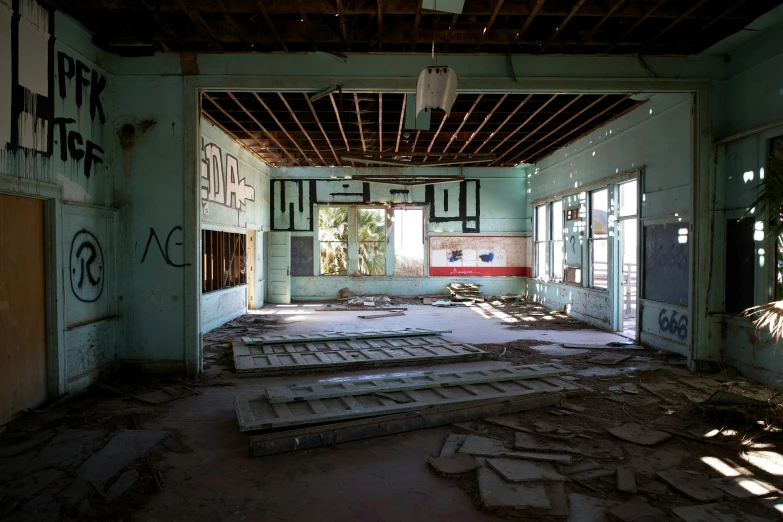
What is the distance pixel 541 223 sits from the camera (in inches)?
590

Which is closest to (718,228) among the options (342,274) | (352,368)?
(352,368)

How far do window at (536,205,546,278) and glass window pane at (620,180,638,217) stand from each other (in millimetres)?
4651

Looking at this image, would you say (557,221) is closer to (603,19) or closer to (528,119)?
(528,119)

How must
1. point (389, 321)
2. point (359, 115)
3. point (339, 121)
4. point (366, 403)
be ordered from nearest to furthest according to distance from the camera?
point (366, 403)
point (359, 115)
point (339, 121)
point (389, 321)

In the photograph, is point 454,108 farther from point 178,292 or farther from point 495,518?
point 495,518

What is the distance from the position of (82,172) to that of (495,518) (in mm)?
5781

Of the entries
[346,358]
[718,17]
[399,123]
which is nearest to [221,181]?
[399,123]

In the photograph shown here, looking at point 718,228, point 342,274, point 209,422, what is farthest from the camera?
point 342,274

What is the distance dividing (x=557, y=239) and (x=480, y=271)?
136 inches

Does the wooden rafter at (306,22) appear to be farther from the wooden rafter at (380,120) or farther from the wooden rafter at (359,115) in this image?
the wooden rafter at (359,115)

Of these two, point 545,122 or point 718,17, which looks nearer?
point 718,17

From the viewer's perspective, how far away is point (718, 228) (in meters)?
6.75

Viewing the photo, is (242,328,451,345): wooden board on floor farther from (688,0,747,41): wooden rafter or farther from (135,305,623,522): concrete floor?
(688,0,747,41): wooden rafter

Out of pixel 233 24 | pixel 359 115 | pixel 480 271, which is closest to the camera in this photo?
pixel 233 24
